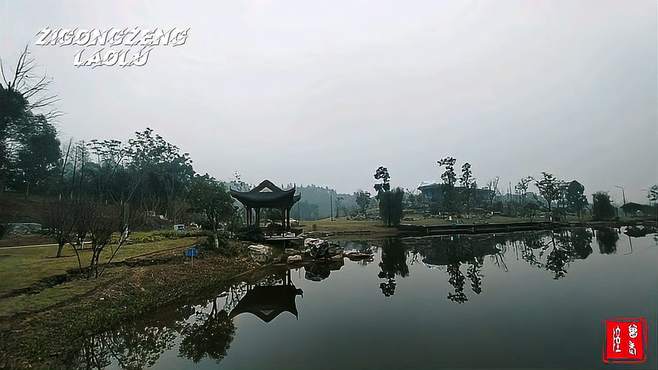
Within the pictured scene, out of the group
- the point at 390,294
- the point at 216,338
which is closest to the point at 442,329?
the point at 390,294

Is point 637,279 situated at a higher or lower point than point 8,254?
lower

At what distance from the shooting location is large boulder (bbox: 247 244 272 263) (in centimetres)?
1706

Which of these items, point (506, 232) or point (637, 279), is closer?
point (637, 279)

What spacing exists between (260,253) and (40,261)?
347 inches

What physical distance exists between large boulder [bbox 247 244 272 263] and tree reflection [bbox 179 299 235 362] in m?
7.57

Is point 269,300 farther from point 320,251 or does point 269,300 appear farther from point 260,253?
point 320,251

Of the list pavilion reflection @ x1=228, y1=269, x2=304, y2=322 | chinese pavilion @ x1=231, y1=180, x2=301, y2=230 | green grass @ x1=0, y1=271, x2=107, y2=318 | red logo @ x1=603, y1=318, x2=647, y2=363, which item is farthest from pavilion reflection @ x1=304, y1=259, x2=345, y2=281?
red logo @ x1=603, y1=318, x2=647, y2=363

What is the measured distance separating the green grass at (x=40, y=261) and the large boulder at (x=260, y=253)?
318cm

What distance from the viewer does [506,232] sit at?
35.6 m

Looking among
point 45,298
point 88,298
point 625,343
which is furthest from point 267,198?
point 625,343

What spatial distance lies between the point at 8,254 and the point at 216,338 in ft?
37.0

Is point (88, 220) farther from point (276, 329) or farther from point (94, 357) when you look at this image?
point (276, 329)

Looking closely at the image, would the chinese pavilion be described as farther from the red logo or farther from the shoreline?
the red logo

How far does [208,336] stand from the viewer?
7.48m
